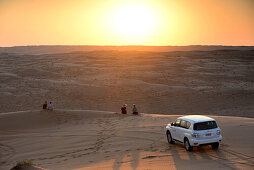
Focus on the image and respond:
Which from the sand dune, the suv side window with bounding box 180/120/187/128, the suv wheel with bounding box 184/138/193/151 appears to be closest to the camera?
the sand dune

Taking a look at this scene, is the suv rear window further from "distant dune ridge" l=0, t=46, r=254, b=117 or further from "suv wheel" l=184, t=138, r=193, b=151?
"distant dune ridge" l=0, t=46, r=254, b=117

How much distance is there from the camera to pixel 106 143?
20266mm

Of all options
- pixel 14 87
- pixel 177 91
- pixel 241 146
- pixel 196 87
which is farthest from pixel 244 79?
pixel 241 146

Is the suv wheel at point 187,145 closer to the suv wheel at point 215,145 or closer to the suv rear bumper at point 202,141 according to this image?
the suv rear bumper at point 202,141

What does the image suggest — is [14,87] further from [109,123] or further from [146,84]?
[109,123]

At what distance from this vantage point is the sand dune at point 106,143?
50.8 ft

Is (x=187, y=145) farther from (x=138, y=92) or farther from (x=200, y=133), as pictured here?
(x=138, y=92)

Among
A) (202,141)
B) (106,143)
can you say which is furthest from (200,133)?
(106,143)

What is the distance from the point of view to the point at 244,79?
62.4m

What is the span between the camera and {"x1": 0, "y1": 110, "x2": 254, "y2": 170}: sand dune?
50.8ft

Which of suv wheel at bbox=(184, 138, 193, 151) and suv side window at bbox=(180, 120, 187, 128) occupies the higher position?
suv side window at bbox=(180, 120, 187, 128)

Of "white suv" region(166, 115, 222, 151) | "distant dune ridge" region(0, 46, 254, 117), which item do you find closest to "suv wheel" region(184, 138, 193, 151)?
"white suv" region(166, 115, 222, 151)

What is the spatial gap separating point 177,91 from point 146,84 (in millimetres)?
6240

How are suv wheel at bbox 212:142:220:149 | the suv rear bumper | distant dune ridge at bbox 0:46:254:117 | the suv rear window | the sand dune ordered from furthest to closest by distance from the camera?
1. distant dune ridge at bbox 0:46:254:117
2. suv wheel at bbox 212:142:220:149
3. the suv rear window
4. the suv rear bumper
5. the sand dune
